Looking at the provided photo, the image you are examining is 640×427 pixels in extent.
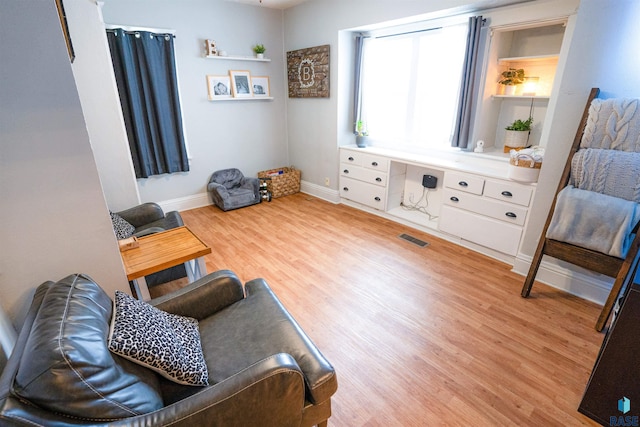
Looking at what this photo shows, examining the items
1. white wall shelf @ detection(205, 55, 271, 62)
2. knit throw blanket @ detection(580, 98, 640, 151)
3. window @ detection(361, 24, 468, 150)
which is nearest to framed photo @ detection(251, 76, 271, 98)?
white wall shelf @ detection(205, 55, 271, 62)

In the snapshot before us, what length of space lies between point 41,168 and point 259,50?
3.63 m

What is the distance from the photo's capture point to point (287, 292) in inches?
98.4

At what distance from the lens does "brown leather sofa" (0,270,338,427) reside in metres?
0.80

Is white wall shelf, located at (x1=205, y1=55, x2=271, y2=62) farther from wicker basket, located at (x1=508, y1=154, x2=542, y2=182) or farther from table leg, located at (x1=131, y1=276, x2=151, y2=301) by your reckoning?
wicker basket, located at (x1=508, y1=154, x2=542, y2=182)

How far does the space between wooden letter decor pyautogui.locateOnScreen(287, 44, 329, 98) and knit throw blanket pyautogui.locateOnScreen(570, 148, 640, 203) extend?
9.73ft

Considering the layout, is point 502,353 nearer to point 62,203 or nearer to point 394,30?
point 62,203

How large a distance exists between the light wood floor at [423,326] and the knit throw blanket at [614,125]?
1179 mm

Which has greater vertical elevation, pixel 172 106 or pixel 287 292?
pixel 172 106

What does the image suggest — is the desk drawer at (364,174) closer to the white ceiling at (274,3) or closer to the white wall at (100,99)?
the white ceiling at (274,3)

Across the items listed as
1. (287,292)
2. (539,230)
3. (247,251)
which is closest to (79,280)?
(287,292)

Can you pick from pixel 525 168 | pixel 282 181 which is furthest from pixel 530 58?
pixel 282 181

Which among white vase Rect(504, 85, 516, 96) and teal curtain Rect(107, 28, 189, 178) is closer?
white vase Rect(504, 85, 516, 96)

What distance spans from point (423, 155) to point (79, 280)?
343 cm

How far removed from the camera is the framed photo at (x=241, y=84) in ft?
13.8
